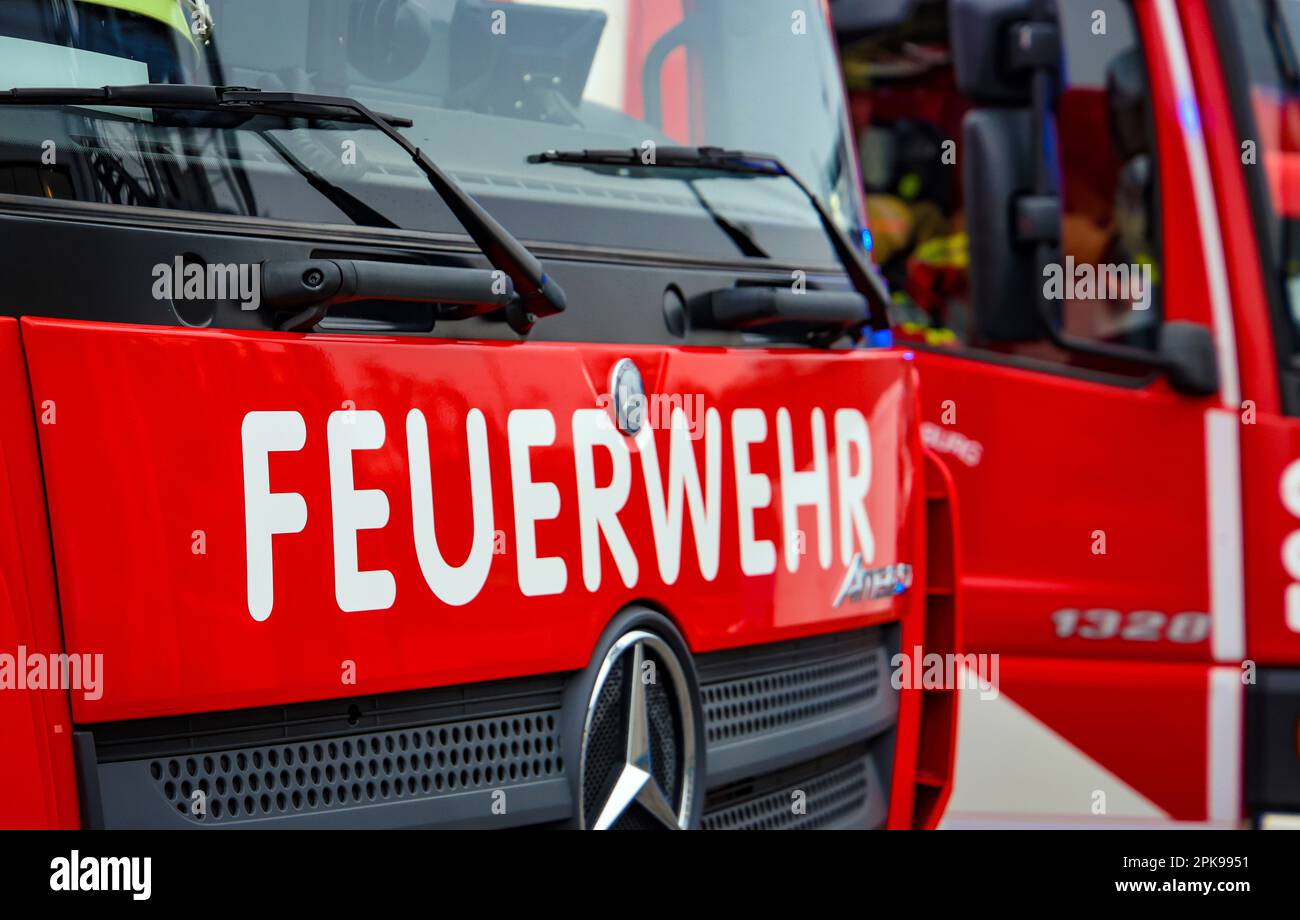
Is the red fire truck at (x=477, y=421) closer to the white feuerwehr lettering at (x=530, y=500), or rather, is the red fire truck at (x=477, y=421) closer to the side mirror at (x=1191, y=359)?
the white feuerwehr lettering at (x=530, y=500)

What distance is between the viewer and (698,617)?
2.69 meters

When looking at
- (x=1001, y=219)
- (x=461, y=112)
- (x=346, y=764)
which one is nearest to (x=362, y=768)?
(x=346, y=764)

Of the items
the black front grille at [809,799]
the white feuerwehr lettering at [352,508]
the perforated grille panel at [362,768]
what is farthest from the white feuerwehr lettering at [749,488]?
the white feuerwehr lettering at [352,508]

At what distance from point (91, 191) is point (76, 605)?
50cm

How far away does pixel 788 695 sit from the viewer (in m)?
2.98

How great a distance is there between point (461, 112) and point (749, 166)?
680 mm

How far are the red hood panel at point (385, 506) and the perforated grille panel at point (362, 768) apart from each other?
0.28 ft

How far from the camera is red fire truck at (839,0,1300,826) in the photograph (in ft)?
14.7

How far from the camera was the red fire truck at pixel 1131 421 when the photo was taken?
14.7 feet

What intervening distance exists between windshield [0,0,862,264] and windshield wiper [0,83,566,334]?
0.02 meters

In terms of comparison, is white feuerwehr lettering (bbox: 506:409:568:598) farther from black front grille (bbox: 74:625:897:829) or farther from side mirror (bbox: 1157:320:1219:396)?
side mirror (bbox: 1157:320:1219:396)

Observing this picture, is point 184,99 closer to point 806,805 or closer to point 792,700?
point 792,700
